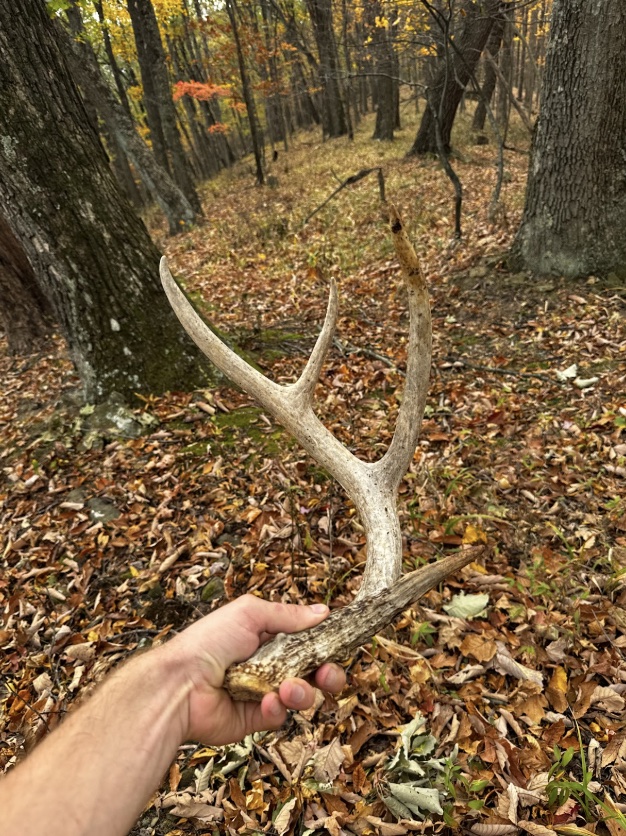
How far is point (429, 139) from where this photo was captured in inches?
539

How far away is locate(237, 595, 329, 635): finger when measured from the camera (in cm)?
171

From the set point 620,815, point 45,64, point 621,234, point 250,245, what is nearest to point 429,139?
point 250,245

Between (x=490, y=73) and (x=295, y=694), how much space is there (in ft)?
52.1

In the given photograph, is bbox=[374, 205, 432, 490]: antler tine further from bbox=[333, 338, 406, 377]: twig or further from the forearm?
bbox=[333, 338, 406, 377]: twig

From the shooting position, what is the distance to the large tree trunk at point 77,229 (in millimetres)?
3418

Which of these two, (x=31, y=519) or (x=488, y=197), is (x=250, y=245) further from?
(x=31, y=519)

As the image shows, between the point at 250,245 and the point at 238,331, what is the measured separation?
5.05 metres

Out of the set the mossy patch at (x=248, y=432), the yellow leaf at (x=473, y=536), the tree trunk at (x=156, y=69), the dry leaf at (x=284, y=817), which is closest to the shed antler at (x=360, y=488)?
the dry leaf at (x=284, y=817)

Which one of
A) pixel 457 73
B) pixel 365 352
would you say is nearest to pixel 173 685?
pixel 365 352

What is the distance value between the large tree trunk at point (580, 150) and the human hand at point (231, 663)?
519 centimetres

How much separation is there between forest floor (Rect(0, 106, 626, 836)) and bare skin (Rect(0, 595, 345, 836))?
92 cm

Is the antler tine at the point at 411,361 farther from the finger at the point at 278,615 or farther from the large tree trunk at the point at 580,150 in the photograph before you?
the large tree trunk at the point at 580,150

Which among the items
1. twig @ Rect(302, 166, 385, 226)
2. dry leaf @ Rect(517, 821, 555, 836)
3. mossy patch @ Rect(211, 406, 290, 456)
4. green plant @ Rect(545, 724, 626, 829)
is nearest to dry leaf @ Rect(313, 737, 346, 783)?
dry leaf @ Rect(517, 821, 555, 836)

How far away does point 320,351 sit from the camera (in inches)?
86.5
